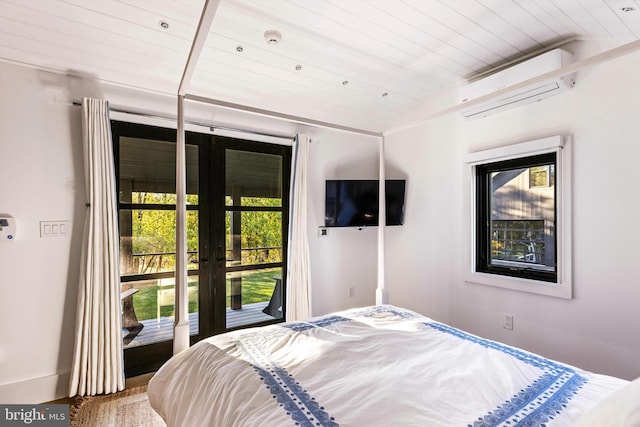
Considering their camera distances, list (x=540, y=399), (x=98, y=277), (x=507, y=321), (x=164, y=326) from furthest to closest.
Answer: (x=164, y=326) → (x=507, y=321) → (x=98, y=277) → (x=540, y=399)

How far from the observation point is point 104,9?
1.78 metres

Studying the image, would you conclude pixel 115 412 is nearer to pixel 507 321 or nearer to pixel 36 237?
pixel 36 237

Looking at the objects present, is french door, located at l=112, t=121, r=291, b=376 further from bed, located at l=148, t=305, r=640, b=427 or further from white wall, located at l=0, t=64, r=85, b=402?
bed, located at l=148, t=305, r=640, b=427

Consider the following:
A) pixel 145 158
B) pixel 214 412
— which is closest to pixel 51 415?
pixel 214 412

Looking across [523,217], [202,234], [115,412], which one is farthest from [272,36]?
[115,412]

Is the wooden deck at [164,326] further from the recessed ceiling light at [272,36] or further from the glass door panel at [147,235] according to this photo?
the recessed ceiling light at [272,36]

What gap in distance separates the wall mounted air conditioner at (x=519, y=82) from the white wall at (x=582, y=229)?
0.10 meters

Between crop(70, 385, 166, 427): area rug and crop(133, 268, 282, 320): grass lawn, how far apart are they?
23.3 inches

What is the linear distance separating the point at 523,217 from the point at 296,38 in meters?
2.18

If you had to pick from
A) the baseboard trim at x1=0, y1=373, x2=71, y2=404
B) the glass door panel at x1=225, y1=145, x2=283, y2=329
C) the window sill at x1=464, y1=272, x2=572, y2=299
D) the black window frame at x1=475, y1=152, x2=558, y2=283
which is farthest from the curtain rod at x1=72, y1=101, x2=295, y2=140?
the window sill at x1=464, y1=272, x2=572, y2=299

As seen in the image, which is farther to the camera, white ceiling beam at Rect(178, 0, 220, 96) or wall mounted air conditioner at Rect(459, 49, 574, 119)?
wall mounted air conditioner at Rect(459, 49, 574, 119)

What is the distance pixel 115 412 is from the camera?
7.22 feet

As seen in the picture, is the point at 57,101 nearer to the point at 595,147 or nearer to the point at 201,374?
the point at 201,374

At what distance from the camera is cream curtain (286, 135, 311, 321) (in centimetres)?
322
